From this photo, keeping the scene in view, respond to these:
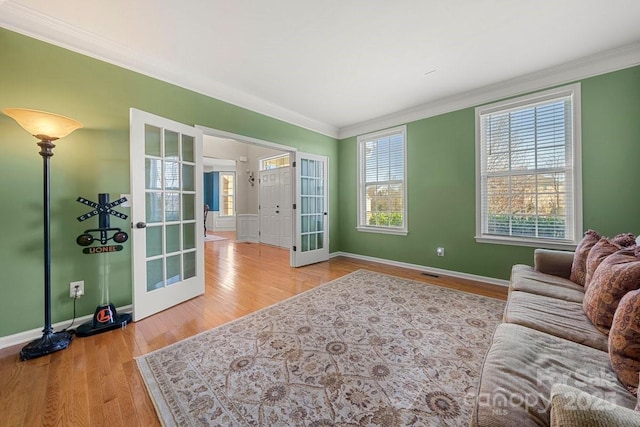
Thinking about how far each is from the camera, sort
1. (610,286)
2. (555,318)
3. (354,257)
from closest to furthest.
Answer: (610,286) < (555,318) < (354,257)

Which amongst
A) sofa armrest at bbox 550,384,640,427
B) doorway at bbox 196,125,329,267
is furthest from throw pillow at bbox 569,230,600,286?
doorway at bbox 196,125,329,267

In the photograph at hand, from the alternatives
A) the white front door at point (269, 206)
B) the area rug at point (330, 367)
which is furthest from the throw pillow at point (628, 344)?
the white front door at point (269, 206)

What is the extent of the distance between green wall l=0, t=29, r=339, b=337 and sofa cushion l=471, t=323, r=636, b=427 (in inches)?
119

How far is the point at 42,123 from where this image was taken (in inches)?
70.1

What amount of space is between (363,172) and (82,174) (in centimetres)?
399

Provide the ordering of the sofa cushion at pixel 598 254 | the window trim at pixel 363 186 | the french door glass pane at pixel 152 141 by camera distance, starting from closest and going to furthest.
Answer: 1. the sofa cushion at pixel 598 254
2. the french door glass pane at pixel 152 141
3. the window trim at pixel 363 186

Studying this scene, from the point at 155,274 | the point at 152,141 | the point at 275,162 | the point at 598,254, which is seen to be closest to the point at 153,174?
the point at 152,141

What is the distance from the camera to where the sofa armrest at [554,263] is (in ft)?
7.08

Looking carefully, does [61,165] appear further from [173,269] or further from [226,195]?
[226,195]

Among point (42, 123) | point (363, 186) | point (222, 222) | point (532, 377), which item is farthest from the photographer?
point (222, 222)

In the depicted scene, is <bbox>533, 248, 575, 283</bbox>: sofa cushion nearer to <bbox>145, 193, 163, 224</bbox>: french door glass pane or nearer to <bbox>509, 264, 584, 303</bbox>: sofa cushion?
<bbox>509, 264, 584, 303</bbox>: sofa cushion

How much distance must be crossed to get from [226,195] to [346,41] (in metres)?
7.83

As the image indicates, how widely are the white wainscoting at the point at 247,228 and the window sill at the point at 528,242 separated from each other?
5.45 meters

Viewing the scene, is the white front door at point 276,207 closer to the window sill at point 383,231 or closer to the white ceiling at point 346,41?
the window sill at point 383,231
